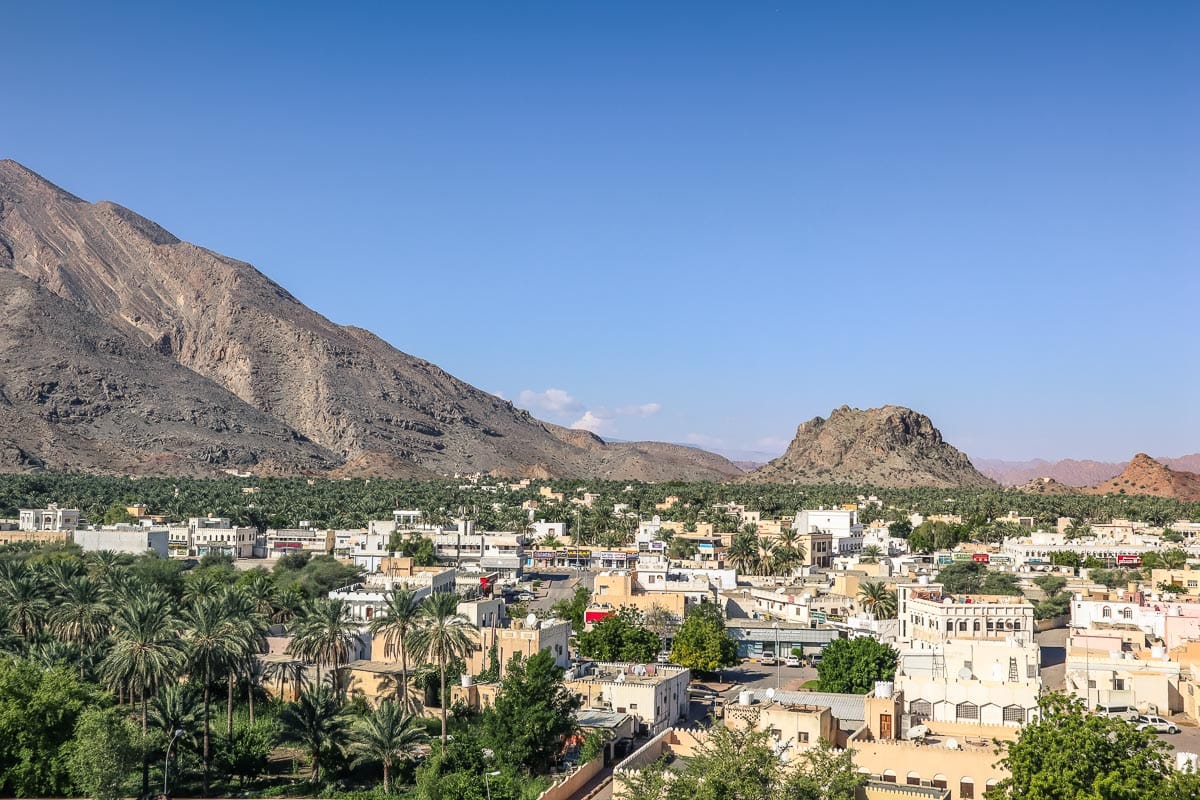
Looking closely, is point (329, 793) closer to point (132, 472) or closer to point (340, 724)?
point (340, 724)

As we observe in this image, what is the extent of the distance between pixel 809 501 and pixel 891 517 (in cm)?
1211

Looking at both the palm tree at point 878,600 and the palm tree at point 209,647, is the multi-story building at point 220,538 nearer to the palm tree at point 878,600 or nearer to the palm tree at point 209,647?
the palm tree at point 878,600

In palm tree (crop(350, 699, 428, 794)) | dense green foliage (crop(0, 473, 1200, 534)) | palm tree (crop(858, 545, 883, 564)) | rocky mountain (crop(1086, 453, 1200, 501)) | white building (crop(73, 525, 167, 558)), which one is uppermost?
rocky mountain (crop(1086, 453, 1200, 501))

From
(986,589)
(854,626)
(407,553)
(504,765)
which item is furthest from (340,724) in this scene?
(407,553)

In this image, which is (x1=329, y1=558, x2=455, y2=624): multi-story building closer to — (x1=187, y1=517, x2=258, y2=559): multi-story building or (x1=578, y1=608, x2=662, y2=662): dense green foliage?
(x1=578, y1=608, x2=662, y2=662): dense green foliage

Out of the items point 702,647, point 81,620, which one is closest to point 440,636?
point 702,647

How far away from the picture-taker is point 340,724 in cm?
3838

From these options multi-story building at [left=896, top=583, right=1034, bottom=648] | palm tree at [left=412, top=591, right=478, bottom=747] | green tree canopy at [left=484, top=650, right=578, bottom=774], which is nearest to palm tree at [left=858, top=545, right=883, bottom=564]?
multi-story building at [left=896, top=583, right=1034, bottom=648]

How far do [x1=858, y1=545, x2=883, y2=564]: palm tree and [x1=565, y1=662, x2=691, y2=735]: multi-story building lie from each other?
46.2 meters

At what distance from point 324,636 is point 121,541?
48903mm

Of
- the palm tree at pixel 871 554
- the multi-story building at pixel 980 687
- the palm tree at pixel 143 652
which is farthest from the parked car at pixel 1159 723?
the palm tree at pixel 871 554

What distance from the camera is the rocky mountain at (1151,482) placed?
168 metres

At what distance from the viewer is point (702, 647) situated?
5172 cm

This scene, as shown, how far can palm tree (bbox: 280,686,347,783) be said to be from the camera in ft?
124
